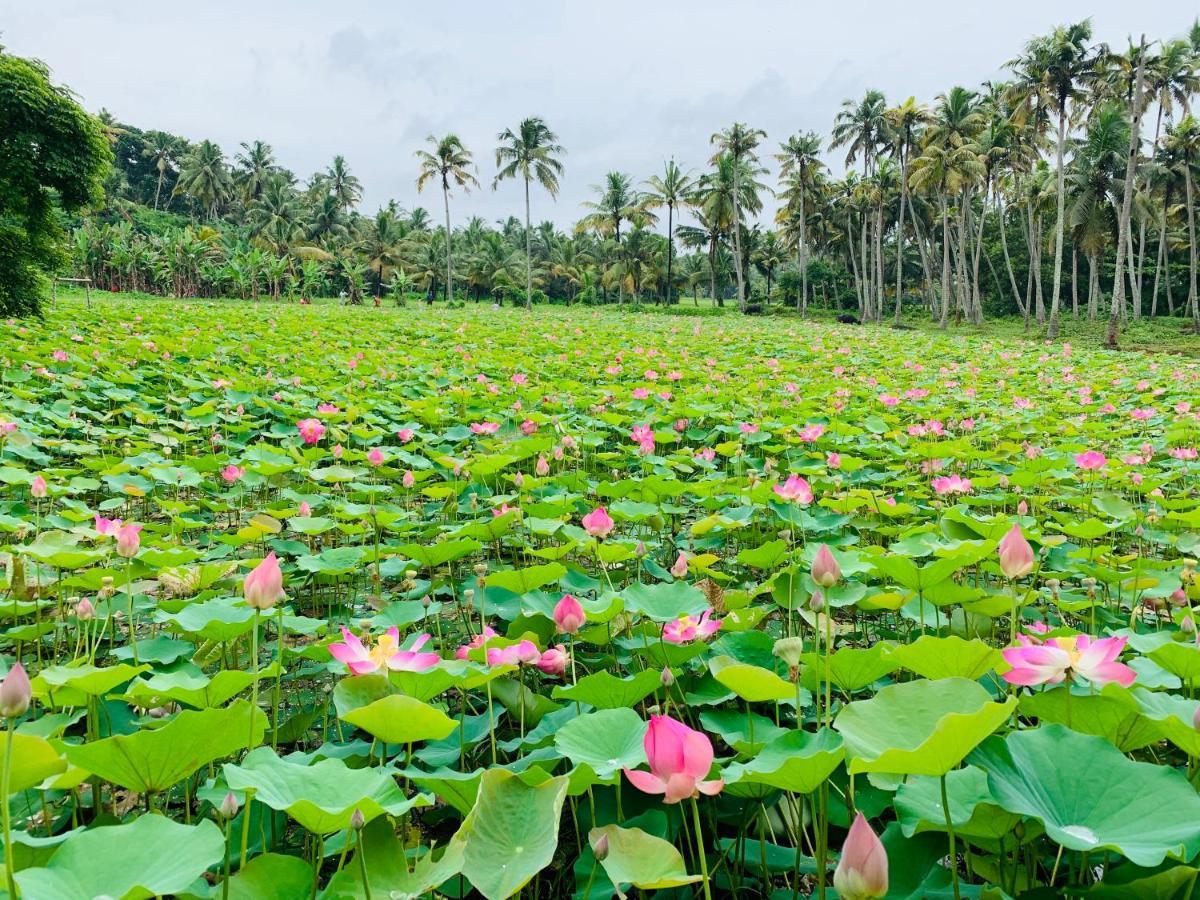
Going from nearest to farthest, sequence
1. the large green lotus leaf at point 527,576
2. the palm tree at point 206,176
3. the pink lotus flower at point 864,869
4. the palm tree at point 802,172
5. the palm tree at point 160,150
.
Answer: the pink lotus flower at point 864,869
the large green lotus leaf at point 527,576
the palm tree at point 802,172
the palm tree at point 206,176
the palm tree at point 160,150

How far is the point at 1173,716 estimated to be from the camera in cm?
81

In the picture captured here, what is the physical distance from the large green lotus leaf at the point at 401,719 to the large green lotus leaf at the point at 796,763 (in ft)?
1.20

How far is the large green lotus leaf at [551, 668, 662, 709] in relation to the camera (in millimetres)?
1081

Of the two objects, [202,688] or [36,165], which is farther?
[36,165]

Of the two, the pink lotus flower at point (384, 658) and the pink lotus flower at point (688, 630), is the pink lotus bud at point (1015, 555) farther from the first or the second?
the pink lotus flower at point (384, 658)

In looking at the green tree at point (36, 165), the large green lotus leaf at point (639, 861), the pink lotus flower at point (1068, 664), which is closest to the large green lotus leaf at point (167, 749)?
the large green lotus leaf at point (639, 861)

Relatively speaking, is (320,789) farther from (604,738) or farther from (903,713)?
(903,713)

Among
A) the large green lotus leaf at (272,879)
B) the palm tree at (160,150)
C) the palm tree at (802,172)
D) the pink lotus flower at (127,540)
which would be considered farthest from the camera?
the palm tree at (160,150)

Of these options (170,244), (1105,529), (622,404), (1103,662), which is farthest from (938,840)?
(170,244)

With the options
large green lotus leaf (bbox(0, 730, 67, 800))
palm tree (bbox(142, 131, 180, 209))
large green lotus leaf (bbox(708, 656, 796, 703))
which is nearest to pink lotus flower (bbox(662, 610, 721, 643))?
large green lotus leaf (bbox(708, 656, 796, 703))

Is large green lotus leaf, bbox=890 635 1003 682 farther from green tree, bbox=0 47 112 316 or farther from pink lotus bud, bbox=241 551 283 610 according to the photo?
green tree, bbox=0 47 112 316

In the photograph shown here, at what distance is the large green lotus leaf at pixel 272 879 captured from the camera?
800mm

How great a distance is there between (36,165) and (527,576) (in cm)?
1106

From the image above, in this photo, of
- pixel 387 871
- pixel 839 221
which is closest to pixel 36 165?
pixel 387 871
